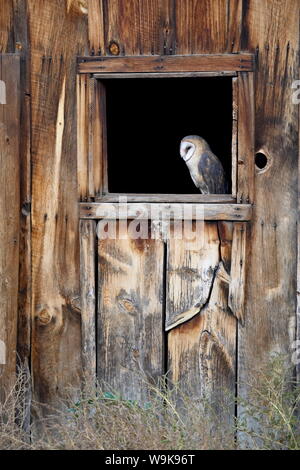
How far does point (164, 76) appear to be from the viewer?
3.46 m

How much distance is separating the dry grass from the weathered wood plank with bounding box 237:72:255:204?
86 centimetres

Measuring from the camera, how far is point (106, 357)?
11.9ft

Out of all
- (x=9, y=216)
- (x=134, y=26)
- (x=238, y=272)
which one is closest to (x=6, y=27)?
(x=134, y=26)

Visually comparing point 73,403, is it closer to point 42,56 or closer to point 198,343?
point 198,343

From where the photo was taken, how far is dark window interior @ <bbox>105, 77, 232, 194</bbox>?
5.53 meters

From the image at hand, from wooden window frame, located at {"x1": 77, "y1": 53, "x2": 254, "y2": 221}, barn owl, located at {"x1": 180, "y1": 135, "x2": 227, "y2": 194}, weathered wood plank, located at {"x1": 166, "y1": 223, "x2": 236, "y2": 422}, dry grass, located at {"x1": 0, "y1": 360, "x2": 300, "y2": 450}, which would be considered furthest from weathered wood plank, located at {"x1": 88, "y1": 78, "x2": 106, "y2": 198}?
dry grass, located at {"x1": 0, "y1": 360, "x2": 300, "y2": 450}

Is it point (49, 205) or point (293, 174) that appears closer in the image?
point (293, 174)

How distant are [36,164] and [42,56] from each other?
555mm

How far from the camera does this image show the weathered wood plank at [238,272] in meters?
3.44

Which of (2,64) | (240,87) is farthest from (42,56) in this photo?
(240,87)

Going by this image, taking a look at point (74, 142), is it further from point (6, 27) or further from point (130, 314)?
point (130, 314)

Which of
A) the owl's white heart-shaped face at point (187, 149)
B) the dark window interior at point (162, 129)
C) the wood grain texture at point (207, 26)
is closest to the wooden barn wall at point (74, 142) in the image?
the wood grain texture at point (207, 26)

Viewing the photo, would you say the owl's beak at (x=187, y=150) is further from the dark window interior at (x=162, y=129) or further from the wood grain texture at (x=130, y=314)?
the dark window interior at (x=162, y=129)

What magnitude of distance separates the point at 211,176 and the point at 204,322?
93cm
